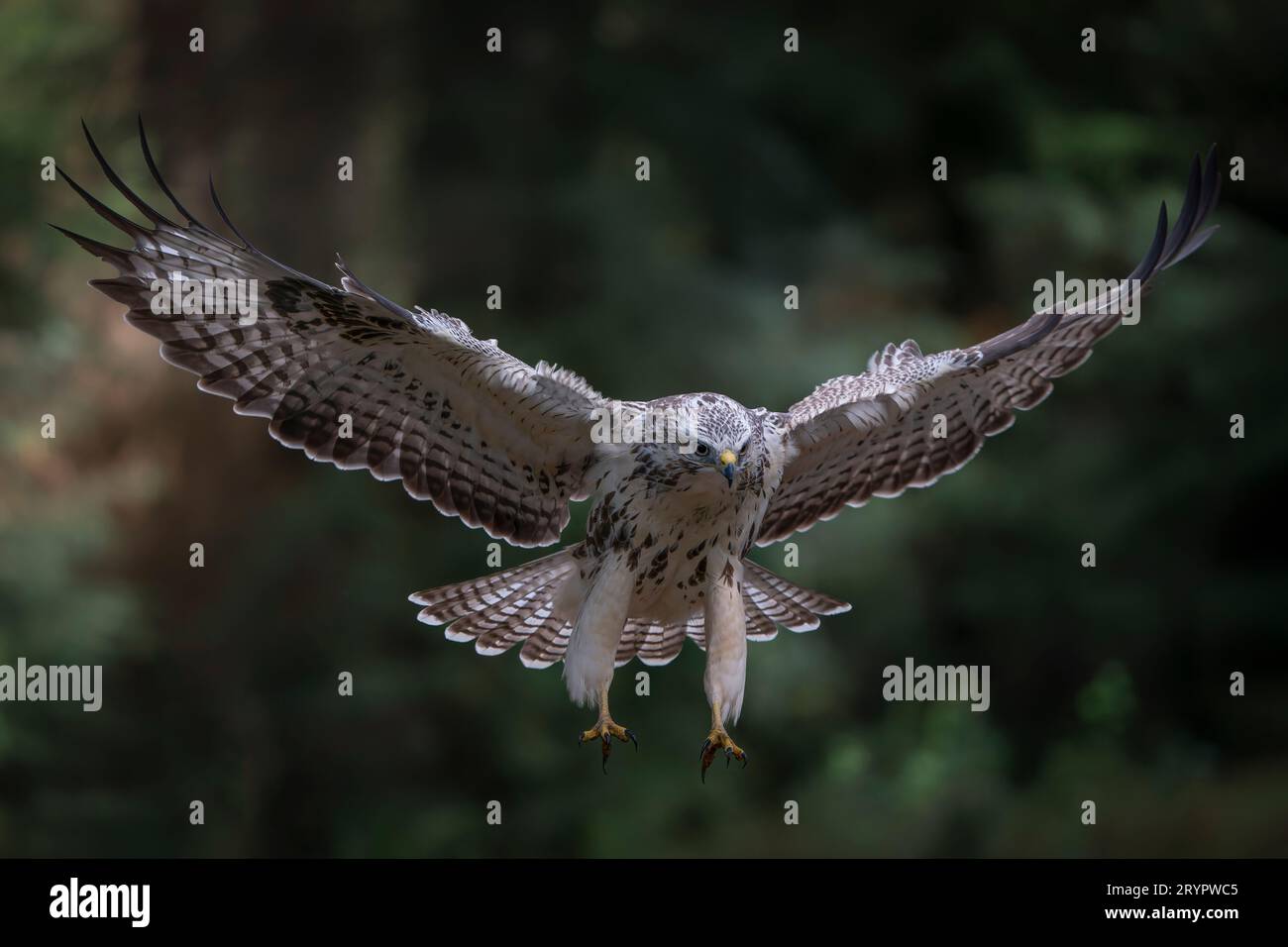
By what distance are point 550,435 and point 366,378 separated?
69 cm

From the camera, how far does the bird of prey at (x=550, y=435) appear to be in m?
5.72

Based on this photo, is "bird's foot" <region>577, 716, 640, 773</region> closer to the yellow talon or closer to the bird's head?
the yellow talon

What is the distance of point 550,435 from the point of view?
6145 mm

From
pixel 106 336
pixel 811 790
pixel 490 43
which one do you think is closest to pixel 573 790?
pixel 811 790

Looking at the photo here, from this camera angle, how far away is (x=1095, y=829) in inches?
452

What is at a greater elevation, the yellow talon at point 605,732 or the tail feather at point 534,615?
the tail feather at point 534,615

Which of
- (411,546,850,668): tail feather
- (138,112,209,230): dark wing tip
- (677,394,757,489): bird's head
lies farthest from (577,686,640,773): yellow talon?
(138,112,209,230): dark wing tip

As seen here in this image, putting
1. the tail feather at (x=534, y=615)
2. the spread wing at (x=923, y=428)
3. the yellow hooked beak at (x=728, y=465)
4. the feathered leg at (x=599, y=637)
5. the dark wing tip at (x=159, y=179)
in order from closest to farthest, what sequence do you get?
the dark wing tip at (x=159, y=179) → the yellow hooked beak at (x=728, y=465) → the feathered leg at (x=599, y=637) → the tail feather at (x=534, y=615) → the spread wing at (x=923, y=428)

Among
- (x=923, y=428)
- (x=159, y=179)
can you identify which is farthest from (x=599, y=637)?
(x=159, y=179)

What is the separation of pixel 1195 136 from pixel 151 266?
8319 millimetres

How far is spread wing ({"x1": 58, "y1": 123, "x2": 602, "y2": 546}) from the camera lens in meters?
5.80

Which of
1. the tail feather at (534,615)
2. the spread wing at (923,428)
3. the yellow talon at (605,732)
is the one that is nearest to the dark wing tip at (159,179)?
the tail feather at (534,615)

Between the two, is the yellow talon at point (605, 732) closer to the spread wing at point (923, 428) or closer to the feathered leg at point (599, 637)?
the feathered leg at point (599, 637)

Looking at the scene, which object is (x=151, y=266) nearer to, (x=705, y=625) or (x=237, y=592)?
(x=705, y=625)
